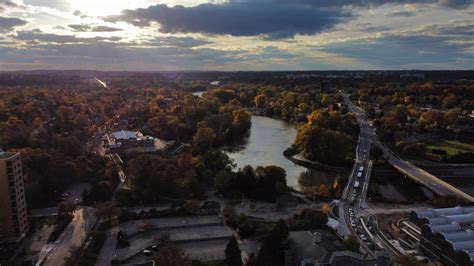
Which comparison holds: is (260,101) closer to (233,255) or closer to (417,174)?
(417,174)

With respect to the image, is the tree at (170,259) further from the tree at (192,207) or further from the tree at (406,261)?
the tree at (406,261)

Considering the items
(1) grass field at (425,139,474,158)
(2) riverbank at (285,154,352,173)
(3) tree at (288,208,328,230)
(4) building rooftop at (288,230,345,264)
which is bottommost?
(2) riverbank at (285,154,352,173)

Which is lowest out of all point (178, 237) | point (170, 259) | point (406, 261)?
point (178, 237)

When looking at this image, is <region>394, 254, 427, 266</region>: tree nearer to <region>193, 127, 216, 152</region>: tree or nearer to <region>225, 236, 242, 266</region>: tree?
<region>225, 236, 242, 266</region>: tree

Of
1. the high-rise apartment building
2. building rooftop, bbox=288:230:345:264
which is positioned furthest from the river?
the high-rise apartment building

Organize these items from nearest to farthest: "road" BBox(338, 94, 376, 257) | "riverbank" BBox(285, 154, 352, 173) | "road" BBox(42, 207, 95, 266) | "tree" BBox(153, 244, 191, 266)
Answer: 1. "tree" BBox(153, 244, 191, 266)
2. "road" BBox(42, 207, 95, 266)
3. "road" BBox(338, 94, 376, 257)
4. "riverbank" BBox(285, 154, 352, 173)

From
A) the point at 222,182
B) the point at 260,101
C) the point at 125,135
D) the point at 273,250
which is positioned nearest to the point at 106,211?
the point at 222,182

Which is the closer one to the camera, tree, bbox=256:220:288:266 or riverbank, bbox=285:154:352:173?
tree, bbox=256:220:288:266
